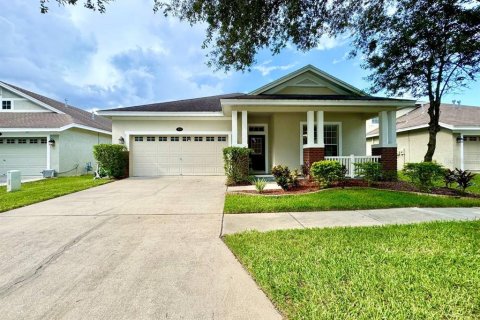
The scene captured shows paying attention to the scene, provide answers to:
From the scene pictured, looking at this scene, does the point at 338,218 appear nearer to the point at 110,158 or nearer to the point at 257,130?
the point at 257,130

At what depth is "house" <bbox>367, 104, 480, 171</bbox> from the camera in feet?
52.0

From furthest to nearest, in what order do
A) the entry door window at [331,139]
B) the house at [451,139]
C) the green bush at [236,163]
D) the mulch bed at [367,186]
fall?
the house at [451,139] < the entry door window at [331,139] < the green bush at [236,163] < the mulch bed at [367,186]

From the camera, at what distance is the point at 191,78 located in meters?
22.4

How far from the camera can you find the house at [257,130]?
11.6 m

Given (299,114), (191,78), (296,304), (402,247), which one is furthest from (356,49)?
Result: (191,78)

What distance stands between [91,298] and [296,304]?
2.10 m

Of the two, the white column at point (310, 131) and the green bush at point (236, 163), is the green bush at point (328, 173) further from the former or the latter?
the green bush at point (236, 163)

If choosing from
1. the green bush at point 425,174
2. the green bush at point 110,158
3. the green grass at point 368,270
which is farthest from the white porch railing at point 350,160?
the green bush at point 110,158

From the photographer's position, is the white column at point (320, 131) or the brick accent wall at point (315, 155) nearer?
the brick accent wall at point (315, 155)

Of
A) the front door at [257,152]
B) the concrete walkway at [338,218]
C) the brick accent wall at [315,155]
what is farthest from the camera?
the front door at [257,152]

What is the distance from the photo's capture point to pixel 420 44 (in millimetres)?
9406

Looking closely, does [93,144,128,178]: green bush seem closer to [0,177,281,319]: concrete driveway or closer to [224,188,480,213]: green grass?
[0,177,281,319]: concrete driveway

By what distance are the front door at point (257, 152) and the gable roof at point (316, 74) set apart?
262cm

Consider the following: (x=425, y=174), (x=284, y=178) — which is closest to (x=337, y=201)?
(x=284, y=178)
